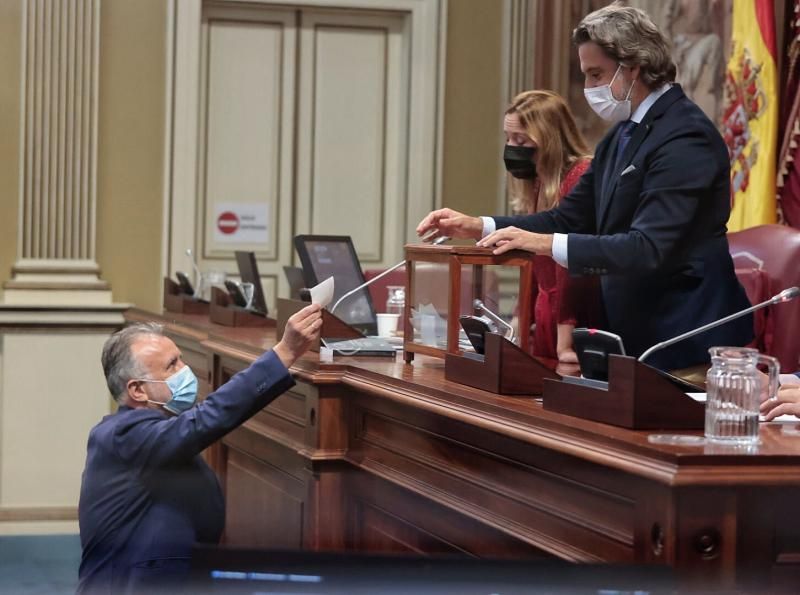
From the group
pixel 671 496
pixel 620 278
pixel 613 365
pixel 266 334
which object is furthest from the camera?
pixel 266 334

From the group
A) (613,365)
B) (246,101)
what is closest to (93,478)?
(613,365)

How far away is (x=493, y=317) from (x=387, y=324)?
1.08 m

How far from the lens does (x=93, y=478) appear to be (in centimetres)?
258

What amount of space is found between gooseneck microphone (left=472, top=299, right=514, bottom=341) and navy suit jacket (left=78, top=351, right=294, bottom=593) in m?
0.61

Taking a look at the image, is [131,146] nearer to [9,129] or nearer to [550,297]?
[9,129]

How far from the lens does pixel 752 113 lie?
4.92 meters

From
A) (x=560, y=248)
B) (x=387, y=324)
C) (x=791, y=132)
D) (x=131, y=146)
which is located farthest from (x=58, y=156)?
(x=560, y=248)

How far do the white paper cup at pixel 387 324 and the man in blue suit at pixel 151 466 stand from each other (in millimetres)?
1299

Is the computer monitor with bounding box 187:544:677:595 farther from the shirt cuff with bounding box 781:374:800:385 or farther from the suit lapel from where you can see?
the suit lapel

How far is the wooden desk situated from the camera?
1.79 meters

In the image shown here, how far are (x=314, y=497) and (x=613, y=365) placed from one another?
134cm

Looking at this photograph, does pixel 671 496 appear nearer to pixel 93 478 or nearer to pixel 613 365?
pixel 613 365

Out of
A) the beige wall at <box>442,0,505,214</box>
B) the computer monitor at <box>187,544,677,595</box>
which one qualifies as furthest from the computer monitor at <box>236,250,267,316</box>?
the computer monitor at <box>187,544,677,595</box>

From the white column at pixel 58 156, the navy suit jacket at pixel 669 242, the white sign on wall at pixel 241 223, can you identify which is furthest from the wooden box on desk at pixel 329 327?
the white sign on wall at pixel 241 223
